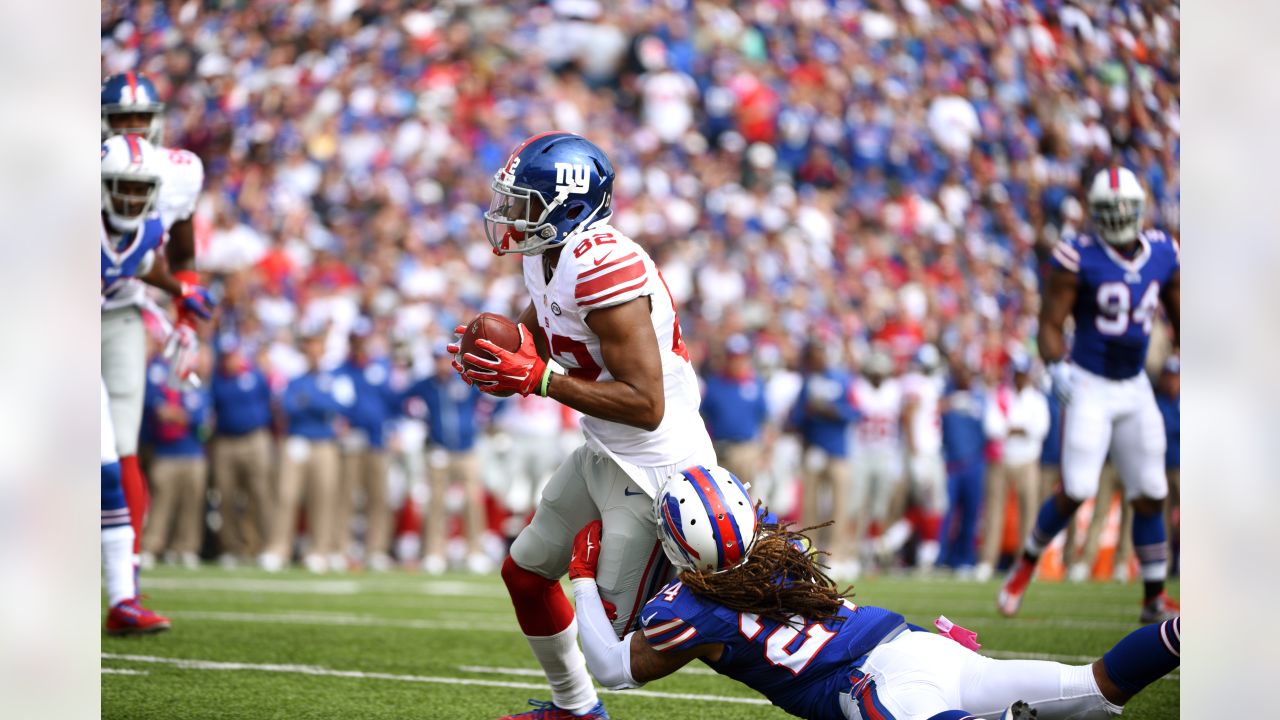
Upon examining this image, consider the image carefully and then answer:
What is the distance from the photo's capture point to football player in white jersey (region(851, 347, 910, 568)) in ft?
37.1

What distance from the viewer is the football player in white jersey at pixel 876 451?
11.3m

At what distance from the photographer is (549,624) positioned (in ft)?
12.5

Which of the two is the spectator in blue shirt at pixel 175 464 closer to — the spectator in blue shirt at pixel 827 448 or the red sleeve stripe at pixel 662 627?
the spectator in blue shirt at pixel 827 448

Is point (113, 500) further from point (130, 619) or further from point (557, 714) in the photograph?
point (557, 714)

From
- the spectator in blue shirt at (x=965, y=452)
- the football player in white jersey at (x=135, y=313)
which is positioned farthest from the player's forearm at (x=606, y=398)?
the spectator in blue shirt at (x=965, y=452)

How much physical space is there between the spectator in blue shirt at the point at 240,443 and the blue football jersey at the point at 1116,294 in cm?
602

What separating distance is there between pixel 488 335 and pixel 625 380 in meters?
0.33

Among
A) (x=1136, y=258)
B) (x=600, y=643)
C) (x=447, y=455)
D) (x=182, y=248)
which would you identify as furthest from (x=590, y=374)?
(x=447, y=455)

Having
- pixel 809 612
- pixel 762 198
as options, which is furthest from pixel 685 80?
pixel 809 612

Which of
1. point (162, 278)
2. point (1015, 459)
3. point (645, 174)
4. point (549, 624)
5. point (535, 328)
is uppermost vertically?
point (645, 174)

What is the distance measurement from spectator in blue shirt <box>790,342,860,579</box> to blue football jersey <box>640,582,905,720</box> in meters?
7.77

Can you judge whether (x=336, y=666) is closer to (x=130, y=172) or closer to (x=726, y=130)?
(x=130, y=172)

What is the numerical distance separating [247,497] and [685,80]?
6562 mm

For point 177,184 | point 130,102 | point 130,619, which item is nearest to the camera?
point 130,619
